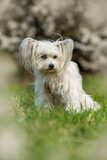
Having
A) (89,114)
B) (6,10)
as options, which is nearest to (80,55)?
(6,10)

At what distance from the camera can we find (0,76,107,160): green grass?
10.7ft

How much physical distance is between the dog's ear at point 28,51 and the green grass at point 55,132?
28.2 inches

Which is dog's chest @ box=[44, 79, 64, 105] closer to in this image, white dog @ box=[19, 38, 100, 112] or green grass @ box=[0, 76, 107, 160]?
white dog @ box=[19, 38, 100, 112]

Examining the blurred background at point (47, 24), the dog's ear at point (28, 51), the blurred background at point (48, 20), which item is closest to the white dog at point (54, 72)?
the dog's ear at point (28, 51)

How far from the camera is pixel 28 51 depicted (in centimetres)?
505

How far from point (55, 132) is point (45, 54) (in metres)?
1.59

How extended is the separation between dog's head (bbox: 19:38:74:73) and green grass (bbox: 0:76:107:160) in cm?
67

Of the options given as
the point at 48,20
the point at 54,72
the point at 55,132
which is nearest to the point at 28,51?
the point at 54,72

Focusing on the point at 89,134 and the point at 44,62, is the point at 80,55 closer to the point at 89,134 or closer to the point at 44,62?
the point at 44,62

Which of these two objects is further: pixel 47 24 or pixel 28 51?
pixel 47 24

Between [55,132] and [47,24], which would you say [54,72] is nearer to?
[55,132]

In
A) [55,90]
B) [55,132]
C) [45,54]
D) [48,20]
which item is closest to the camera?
[55,132]

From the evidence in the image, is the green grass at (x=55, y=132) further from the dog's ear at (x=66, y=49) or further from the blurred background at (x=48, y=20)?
the blurred background at (x=48, y=20)

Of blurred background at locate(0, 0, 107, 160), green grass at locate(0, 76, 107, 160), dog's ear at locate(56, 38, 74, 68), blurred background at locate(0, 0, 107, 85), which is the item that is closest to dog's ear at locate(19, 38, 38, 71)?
dog's ear at locate(56, 38, 74, 68)
